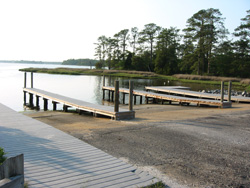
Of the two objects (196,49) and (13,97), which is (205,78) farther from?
(13,97)

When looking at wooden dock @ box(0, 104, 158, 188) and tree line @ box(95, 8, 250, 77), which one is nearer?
wooden dock @ box(0, 104, 158, 188)

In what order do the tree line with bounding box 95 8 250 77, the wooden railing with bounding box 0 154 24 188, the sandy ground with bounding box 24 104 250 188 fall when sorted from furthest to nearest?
the tree line with bounding box 95 8 250 77 → the sandy ground with bounding box 24 104 250 188 → the wooden railing with bounding box 0 154 24 188

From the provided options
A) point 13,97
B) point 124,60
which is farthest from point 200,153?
point 124,60

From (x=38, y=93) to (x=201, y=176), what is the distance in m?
15.6

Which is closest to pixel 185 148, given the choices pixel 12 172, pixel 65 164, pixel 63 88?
pixel 65 164

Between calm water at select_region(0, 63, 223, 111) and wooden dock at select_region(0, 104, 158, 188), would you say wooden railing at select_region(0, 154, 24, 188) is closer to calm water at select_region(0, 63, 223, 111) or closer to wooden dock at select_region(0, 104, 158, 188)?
wooden dock at select_region(0, 104, 158, 188)

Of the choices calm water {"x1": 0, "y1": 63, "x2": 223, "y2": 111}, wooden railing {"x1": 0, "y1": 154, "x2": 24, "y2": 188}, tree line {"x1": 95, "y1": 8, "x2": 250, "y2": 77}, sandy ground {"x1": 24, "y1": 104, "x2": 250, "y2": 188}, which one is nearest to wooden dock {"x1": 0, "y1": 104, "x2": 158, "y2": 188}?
sandy ground {"x1": 24, "y1": 104, "x2": 250, "y2": 188}

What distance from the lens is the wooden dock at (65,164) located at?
3.64m

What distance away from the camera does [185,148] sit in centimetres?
574

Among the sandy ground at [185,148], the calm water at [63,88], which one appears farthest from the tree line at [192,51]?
the sandy ground at [185,148]

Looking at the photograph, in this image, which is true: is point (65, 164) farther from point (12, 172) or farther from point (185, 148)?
point (185, 148)

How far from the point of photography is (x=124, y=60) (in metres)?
65.9

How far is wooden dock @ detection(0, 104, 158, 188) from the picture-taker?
364 centimetres

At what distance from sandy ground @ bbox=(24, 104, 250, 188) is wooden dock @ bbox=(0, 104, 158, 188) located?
0.49 meters
